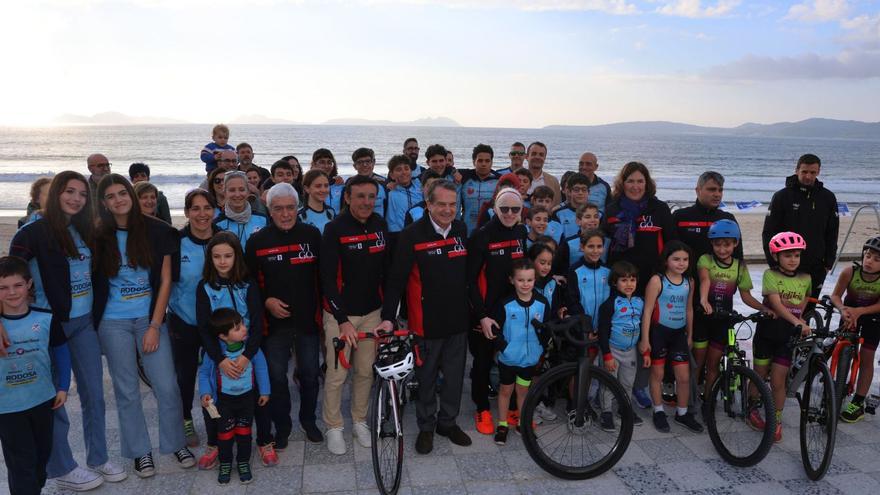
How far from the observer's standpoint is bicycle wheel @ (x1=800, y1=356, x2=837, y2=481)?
3658 millimetres

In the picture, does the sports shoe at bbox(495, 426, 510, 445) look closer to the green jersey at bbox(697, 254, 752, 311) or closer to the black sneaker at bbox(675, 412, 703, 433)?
the black sneaker at bbox(675, 412, 703, 433)

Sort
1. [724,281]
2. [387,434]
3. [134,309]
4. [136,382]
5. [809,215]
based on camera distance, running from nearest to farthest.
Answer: [387,434]
[134,309]
[136,382]
[724,281]
[809,215]

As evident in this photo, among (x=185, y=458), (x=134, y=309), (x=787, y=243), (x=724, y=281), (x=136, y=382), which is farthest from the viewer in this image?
(x=724, y=281)

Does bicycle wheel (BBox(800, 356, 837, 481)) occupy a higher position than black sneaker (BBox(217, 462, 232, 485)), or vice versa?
bicycle wheel (BBox(800, 356, 837, 481))

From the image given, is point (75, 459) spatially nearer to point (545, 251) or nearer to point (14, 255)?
point (14, 255)

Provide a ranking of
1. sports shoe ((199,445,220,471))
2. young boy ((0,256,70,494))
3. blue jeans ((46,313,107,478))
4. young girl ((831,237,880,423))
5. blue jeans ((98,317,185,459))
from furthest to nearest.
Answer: young girl ((831,237,880,423)), sports shoe ((199,445,220,471)), blue jeans ((98,317,185,459)), blue jeans ((46,313,107,478)), young boy ((0,256,70,494))

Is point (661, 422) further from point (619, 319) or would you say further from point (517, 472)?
point (517, 472)

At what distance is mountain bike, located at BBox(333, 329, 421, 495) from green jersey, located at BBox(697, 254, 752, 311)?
8.65ft

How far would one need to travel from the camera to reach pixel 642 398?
4.96 meters

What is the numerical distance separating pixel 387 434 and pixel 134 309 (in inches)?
74.9

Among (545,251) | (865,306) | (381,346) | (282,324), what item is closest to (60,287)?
(282,324)

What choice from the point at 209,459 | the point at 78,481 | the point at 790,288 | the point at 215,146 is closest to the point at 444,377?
the point at 209,459

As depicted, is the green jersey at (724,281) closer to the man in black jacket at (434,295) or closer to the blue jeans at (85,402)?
the man in black jacket at (434,295)

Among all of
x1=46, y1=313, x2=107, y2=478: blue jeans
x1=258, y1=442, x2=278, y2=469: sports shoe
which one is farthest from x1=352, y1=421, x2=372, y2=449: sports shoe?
x1=46, y1=313, x2=107, y2=478: blue jeans
